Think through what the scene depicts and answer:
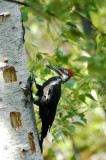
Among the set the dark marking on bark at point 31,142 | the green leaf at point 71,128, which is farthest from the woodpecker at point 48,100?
the dark marking on bark at point 31,142

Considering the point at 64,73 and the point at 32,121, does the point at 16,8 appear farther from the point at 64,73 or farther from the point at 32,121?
the point at 64,73

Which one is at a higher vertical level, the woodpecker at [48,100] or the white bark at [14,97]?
the white bark at [14,97]

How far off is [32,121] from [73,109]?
1.78 feet

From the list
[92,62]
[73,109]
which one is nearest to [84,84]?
[73,109]

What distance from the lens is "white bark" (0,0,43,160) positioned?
5.31 ft

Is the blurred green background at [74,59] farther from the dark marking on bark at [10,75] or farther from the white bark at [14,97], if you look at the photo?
the dark marking on bark at [10,75]

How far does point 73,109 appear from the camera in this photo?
2.19m

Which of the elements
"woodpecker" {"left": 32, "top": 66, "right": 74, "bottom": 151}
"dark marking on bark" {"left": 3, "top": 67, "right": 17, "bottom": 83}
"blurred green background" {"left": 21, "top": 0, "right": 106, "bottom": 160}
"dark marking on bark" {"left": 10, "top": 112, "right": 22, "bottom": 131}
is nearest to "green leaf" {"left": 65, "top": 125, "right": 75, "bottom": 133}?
"blurred green background" {"left": 21, "top": 0, "right": 106, "bottom": 160}

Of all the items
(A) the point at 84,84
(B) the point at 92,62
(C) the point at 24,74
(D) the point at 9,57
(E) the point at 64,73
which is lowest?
(E) the point at 64,73

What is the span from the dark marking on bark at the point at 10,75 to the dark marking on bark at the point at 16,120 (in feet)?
0.72

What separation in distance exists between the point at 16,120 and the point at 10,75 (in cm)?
30

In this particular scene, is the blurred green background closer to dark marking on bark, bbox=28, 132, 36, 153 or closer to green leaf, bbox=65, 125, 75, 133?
green leaf, bbox=65, 125, 75, 133

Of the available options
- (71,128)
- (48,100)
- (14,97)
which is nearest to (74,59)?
(14,97)

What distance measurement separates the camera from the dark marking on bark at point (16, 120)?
64.9 inches
